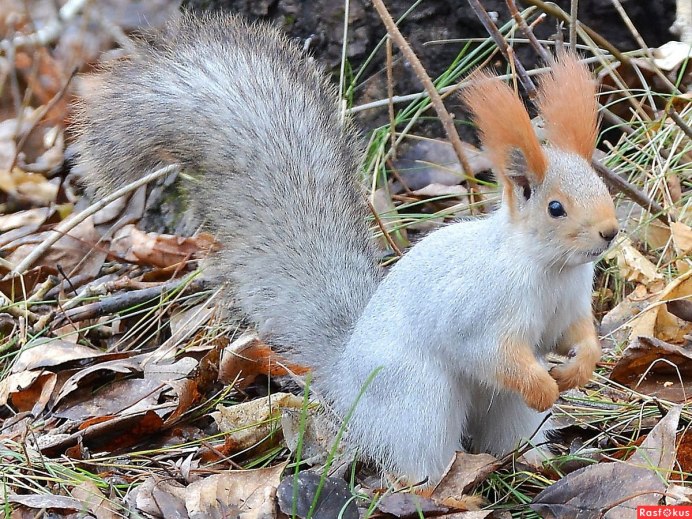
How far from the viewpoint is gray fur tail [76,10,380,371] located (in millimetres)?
2260

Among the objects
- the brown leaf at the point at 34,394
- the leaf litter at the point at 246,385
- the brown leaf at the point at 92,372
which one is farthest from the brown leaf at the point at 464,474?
the brown leaf at the point at 34,394

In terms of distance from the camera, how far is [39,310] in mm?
3029

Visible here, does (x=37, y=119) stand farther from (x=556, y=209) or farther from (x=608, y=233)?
(x=608, y=233)

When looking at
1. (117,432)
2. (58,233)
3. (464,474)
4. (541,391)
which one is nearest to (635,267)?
(541,391)

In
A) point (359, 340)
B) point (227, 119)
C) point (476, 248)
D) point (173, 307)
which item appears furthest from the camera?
point (173, 307)

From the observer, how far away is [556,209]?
1669mm

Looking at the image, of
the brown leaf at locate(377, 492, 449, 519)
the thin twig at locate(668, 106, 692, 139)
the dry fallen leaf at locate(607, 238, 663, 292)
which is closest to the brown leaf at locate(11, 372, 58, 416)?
the brown leaf at locate(377, 492, 449, 519)

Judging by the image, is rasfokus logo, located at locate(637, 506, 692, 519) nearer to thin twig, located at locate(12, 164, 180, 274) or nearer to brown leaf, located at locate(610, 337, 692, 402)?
brown leaf, located at locate(610, 337, 692, 402)

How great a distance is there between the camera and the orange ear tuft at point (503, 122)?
167 cm

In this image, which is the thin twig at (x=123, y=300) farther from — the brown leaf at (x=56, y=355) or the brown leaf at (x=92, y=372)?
the brown leaf at (x=92, y=372)

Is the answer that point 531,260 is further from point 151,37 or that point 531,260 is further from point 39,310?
point 39,310

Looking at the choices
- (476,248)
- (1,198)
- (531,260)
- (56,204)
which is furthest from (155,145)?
(1,198)

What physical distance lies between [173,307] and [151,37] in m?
0.91

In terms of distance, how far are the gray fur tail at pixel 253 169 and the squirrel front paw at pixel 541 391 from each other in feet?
1.76
